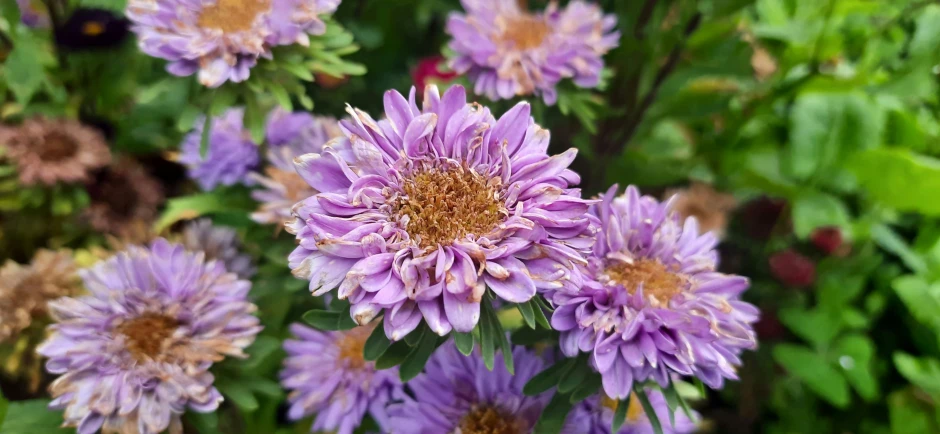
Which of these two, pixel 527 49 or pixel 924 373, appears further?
pixel 924 373

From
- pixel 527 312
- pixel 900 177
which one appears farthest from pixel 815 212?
pixel 527 312

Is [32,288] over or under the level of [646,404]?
under

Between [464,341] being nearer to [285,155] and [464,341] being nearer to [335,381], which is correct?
[335,381]

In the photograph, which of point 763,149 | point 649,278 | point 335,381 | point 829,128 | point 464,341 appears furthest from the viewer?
point 763,149

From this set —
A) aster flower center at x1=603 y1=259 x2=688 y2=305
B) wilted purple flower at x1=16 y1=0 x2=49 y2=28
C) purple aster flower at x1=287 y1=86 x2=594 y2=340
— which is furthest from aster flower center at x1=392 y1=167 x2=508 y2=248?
wilted purple flower at x1=16 y1=0 x2=49 y2=28

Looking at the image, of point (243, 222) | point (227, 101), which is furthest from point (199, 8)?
point (243, 222)

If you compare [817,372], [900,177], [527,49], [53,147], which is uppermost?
[527,49]
